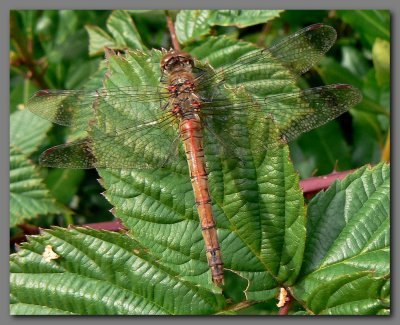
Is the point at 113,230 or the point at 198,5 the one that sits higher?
the point at 198,5

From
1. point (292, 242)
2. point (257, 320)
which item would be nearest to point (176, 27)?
point (292, 242)

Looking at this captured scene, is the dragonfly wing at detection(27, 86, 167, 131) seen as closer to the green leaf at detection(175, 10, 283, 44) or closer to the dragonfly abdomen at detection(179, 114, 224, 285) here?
the dragonfly abdomen at detection(179, 114, 224, 285)

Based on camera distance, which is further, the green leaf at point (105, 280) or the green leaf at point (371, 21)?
the green leaf at point (371, 21)

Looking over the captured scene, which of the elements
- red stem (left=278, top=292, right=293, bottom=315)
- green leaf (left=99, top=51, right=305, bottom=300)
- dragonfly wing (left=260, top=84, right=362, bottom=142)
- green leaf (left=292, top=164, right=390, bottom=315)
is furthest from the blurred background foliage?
red stem (left=278, top=292, right=293, bottom=315)

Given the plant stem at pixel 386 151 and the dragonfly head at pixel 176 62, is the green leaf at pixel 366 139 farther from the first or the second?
the dragonfly head at pixel 176 62

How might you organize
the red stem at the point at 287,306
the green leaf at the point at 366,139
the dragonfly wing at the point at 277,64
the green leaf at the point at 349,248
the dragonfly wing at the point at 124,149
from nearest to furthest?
the green leaf at the point at 349,248 < the red stem at the point at 287,306 < the dragonfly wing at the point at 124,149 < the dragonfly wing at the point at 277,64 < the green leaf at the point at 366,139

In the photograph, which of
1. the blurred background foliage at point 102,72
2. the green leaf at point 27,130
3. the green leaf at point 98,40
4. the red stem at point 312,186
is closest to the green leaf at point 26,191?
the blurred background foliage at point 102,72

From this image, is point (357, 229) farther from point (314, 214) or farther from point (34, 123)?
point (34, 123)

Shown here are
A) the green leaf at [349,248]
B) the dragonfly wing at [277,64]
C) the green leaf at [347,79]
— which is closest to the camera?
the green leaf at [349,248]

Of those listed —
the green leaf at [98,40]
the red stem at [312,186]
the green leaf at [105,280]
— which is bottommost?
the green leaf at [105,280]
